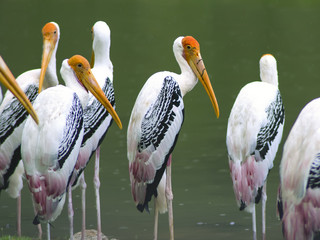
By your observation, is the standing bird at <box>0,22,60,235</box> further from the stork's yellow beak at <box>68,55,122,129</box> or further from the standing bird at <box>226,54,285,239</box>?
the standing bird at <box>226,54,285,239</box>

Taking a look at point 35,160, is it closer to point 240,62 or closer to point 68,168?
point 68,168

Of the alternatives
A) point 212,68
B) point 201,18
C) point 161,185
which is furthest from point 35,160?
point 201,18

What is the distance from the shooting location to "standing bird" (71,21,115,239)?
22.1 ft

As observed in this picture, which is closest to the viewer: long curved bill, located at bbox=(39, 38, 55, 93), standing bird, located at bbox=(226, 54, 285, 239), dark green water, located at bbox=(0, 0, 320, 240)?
standing bird, located at bbox=(226, 54, 285, 239)

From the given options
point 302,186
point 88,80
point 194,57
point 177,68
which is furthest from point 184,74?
point 177,68

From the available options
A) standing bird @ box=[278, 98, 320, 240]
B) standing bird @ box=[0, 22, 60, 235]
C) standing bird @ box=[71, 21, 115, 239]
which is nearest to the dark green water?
standing bird @ box=[0, 22, 60, 235]

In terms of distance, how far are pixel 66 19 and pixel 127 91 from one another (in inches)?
490

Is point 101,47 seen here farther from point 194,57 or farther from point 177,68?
point 177,68

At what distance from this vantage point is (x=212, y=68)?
722 inches

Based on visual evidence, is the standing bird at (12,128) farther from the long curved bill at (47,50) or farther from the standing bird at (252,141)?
the standing bird at (252,141)

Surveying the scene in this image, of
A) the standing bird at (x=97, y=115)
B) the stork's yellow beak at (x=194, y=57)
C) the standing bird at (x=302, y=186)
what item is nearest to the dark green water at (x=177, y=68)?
the standing bird at (x=97, y=115)

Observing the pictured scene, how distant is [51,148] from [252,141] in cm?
163

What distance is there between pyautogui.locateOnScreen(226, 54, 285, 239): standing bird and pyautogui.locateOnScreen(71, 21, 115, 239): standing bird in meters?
1.12

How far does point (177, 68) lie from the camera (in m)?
19.1
